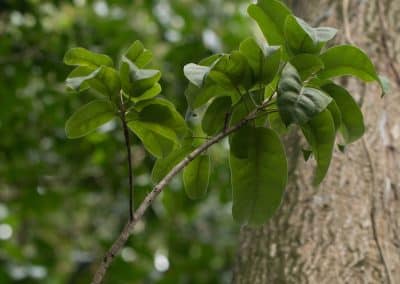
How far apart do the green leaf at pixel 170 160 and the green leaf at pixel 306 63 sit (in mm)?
216

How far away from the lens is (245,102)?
93cm

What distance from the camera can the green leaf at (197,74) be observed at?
841mm

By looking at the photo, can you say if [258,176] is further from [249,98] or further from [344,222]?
[344,222]

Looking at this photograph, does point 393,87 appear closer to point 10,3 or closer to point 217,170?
point 217,170

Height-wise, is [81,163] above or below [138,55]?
below

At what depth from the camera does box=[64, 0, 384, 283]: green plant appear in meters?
0.88

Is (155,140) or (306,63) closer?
(306,63)

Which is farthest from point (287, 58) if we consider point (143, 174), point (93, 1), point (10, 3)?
point (93, 1)

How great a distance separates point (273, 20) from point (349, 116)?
0.60ft

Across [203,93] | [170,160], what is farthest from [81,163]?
[203,93]

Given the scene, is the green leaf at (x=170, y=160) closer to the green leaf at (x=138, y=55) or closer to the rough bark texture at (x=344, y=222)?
the green leaf at (x=138, y=55)

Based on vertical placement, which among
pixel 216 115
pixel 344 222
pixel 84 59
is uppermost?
pixel 84 59

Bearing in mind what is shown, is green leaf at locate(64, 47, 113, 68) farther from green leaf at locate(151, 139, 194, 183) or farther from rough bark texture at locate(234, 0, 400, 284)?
rough bark texture at locate(234, 0, 400, 284)

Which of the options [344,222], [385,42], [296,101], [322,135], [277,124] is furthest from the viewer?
[385,42]
